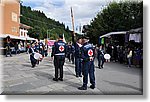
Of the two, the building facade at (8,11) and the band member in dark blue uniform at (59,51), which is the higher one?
A: the building facade at (8,11)

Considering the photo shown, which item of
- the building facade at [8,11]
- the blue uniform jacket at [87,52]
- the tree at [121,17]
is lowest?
the blue uniform jacket at [87,52]

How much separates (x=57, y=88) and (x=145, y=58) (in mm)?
2146

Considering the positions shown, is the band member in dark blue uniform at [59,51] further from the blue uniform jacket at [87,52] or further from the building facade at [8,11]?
the building facade at [8,11]

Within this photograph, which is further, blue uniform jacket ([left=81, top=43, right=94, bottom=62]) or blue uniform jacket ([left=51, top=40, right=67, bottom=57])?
blue uniform jacket ([left=51, top=40, right=67, bottom=57])

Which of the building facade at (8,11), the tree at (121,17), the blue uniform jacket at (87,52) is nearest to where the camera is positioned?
the blue uniform jacket at (87,52)

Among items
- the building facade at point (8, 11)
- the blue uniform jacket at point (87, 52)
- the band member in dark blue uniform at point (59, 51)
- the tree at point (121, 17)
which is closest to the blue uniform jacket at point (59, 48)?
the band member in dark blue uniform at point (59, 51)

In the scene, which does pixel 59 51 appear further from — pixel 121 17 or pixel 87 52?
pixel 121 17

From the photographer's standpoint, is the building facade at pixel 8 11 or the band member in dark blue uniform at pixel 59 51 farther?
the band member in dark blue uniform at pixel 59 51

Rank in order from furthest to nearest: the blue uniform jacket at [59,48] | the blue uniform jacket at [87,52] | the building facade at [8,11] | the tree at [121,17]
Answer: the tree at [121,17], the blue uniform jacket at [59,48], the building facade at [8,11], the blue uniform jacket at [87,52]

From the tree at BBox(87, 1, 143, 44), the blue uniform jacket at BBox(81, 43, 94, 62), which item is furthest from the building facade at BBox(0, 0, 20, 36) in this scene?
the tree at BBox(87, 1, 143, 44)

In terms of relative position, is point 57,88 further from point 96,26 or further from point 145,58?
point 96,26

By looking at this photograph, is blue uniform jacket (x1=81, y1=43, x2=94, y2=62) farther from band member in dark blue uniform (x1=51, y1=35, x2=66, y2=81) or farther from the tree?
the tree

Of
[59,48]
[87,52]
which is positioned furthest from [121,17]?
[87,52]

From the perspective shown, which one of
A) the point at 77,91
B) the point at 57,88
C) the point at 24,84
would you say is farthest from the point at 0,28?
the point at 77,91
